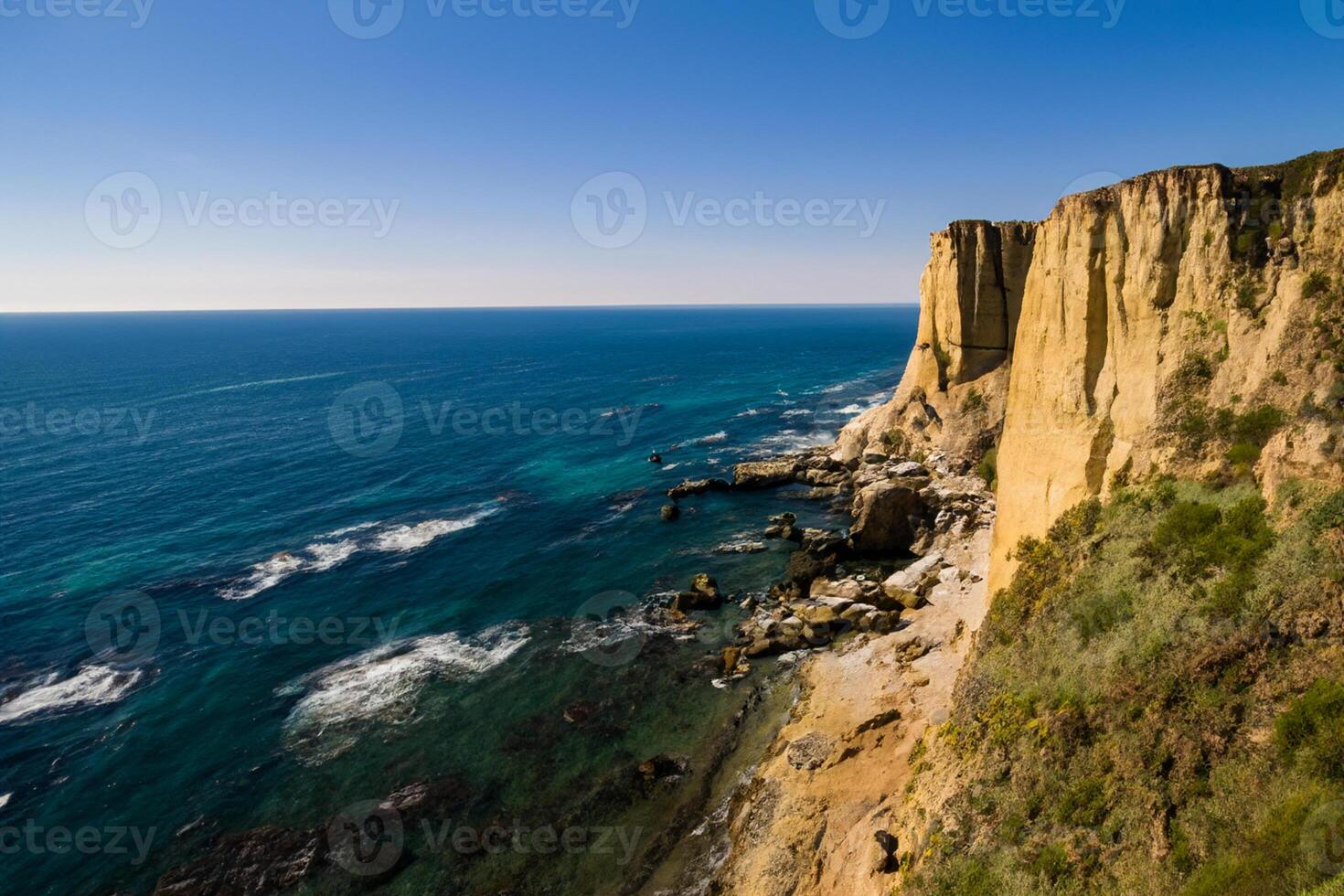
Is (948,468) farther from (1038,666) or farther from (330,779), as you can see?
(330,779)

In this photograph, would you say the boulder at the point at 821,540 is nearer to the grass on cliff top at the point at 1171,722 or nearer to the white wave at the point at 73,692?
the grass on cliff top at the point at 1171,722

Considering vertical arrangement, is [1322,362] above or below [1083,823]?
above

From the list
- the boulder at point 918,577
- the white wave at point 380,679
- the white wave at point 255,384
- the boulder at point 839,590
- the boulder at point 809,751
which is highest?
the white wave at point 255,384

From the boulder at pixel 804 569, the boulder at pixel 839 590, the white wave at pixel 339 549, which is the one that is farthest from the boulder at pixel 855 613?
the white wave at pixel 339 549

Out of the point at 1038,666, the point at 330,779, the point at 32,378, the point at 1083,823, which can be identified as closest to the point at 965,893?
the point at 1083,823

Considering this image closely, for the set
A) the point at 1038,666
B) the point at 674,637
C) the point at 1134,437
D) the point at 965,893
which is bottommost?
the point at 674,637

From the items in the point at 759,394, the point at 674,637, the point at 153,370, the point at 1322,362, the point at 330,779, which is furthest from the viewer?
the point at 153,370
